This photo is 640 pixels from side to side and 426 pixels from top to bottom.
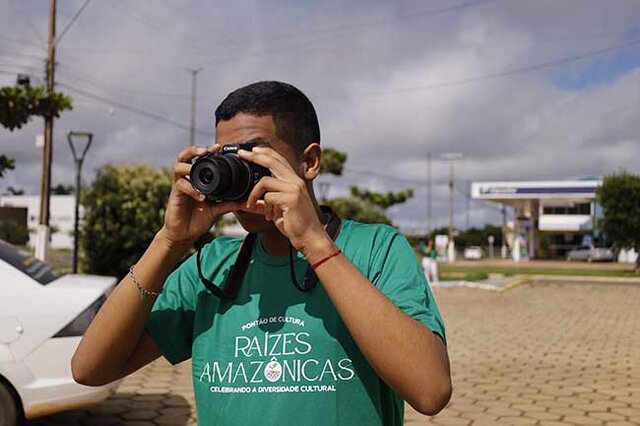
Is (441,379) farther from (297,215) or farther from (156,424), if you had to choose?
(156,424)

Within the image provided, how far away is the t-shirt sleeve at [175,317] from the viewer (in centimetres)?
173

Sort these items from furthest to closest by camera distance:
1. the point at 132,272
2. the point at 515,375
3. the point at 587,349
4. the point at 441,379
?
the point at 587,349
the point at 515,375
the point at 132,272
the point at 441,379

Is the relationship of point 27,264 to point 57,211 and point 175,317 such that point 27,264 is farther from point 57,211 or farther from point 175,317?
point 57,211

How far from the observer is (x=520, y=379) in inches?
302

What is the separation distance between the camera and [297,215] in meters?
1.44

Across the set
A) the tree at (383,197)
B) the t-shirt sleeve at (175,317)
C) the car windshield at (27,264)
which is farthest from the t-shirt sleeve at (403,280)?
the tree at (383,197)

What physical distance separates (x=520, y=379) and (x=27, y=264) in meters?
4.89

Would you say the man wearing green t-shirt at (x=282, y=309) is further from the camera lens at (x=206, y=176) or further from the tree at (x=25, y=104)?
the tree at (x=25, y=104)

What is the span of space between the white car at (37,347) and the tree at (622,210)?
1385 inches

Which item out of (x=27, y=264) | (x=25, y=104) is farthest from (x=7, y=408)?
(x=25, y=104)

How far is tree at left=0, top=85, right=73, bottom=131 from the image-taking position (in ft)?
36.3

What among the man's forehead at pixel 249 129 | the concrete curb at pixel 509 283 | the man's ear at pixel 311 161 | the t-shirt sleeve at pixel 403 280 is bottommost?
the concrete curb at pixel 509 283

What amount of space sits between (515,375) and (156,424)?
12.9 feet

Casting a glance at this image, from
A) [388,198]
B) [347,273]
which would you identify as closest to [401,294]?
[347,273]
